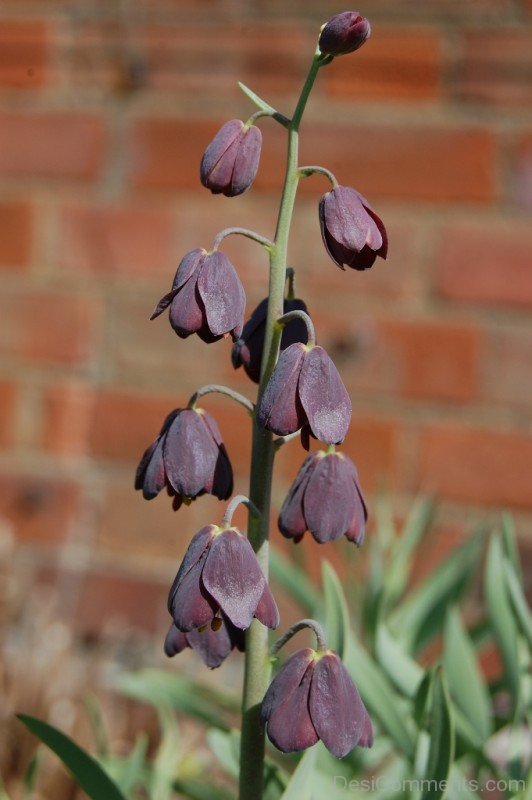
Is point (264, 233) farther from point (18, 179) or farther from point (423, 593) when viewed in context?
point (423, 593)

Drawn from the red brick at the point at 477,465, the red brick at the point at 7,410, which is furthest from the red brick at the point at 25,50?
the red brick at the point at 477,465

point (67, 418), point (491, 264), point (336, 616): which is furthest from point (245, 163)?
point (67, 418)

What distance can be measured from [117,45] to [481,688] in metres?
0.87

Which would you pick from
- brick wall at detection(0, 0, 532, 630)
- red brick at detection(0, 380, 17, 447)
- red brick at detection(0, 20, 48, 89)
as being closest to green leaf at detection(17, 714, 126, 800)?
brick wall at detection(0, 0, 532, 630)

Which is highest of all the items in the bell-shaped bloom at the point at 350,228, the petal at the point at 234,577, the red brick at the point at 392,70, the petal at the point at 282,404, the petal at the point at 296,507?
the red brick at the point at 392,70

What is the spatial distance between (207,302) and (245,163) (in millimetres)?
65

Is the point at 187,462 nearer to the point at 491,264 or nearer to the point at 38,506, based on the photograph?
the point at 491,264

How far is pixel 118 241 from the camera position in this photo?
3.96 ft

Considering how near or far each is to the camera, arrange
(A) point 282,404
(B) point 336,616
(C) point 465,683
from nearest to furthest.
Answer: (A) point 282,404
(B) point 336,616
(C) point 465,683

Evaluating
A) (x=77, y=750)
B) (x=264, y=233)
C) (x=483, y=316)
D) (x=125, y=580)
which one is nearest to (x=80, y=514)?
(x=125, y=580)

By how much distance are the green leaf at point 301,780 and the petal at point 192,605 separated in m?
0.09

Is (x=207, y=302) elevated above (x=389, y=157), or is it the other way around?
(x=389, y=157)

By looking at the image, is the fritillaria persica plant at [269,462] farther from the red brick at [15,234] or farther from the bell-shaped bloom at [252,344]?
the red brick at [15,234]

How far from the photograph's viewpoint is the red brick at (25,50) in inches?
48.1
